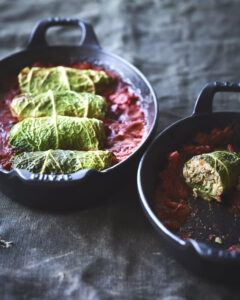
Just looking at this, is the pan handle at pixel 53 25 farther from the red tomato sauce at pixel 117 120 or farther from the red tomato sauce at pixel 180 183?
the red tomato sauce at pixel 180 183

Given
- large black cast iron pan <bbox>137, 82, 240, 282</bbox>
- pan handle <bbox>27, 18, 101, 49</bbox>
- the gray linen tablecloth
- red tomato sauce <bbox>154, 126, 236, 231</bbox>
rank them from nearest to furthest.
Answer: large black cast iron pan <bbox>137, 82, 240, 282</bbox>, the gray linen tablecloth, red tomato sauce <bbox>154, 126, 236, 231</bbox>, pan handle <bbox>27, 18, 101, 49</bbox>

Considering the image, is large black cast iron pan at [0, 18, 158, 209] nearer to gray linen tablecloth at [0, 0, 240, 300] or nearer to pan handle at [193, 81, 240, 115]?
gray linen tablecloth at [0, 0, 240, 300]

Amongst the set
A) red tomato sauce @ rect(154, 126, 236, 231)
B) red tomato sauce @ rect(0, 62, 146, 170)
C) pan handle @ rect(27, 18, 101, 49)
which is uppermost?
pan handle @ rect(27, 18, 101, 49)

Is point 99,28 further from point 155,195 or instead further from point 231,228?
point 231,228

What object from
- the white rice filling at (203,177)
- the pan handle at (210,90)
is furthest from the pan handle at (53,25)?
the white rice filling at (203,177)

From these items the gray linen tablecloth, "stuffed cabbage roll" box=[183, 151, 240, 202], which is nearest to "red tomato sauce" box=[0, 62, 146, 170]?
the gray linen tablecloth

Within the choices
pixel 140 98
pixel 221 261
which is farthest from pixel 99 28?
pixel 221 261
